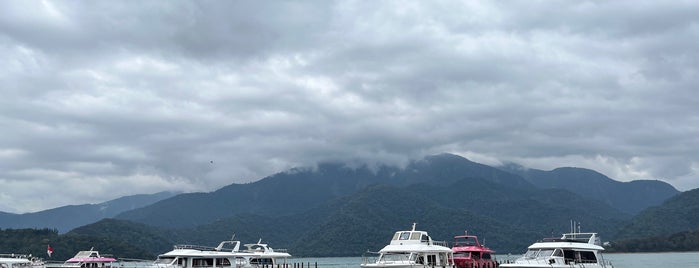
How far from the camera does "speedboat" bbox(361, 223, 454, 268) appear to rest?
215 ft

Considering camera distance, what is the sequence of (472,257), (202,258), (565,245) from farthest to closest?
1. (472,257)
2. (202,258)
3. (565,245)

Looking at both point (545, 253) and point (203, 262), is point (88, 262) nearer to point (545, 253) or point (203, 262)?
point (203, 262)

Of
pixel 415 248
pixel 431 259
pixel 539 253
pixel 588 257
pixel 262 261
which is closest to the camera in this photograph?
pixel 539 253

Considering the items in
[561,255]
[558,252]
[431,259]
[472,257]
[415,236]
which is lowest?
[472,257]

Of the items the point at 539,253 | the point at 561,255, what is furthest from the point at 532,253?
the point at 561,255

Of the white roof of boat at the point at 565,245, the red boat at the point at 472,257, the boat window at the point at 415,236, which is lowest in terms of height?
the red boat at the point at 472,257

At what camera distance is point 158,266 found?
69375 mm

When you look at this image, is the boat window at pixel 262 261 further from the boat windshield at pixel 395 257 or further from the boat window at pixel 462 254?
the boat window at pixel 462 254

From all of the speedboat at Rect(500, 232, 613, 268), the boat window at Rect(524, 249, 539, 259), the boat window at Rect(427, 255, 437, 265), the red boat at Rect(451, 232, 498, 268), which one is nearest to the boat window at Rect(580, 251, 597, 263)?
the speedboat at Rect(500, 232, 613, 268)

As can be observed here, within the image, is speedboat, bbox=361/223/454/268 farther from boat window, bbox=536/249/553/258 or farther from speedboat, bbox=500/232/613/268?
boat window, bbox=536/249/553/258

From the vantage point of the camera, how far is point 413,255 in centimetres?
6638

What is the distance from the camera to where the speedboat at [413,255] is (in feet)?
215

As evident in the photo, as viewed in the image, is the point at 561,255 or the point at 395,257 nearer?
the point at 561,255

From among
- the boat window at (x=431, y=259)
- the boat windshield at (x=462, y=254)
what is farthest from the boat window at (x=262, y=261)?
the boat windshield at (x=462, y=254)
